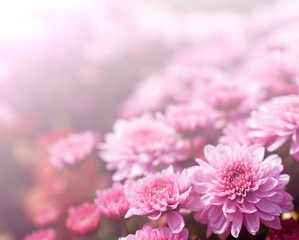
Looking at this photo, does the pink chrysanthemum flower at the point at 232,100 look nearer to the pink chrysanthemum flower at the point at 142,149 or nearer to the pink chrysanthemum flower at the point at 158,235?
the pink chrysanthemum flower at the point at 142,149

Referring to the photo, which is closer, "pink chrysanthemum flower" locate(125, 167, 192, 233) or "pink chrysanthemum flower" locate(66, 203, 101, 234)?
"pink chrysanthemum flower" locate(125, 167, 192, 233)

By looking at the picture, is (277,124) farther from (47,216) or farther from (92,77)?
(92,77)

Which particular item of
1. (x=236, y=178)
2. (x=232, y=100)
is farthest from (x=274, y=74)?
(x=236, y=178)

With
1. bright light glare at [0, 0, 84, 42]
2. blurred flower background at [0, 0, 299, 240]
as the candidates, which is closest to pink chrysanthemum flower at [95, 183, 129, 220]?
blurred flower background at [0, 0, 299, 240]

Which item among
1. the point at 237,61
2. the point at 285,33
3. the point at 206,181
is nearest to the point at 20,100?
the point at 237,61

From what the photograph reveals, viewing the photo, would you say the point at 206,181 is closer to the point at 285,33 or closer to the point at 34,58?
the point at 285,33

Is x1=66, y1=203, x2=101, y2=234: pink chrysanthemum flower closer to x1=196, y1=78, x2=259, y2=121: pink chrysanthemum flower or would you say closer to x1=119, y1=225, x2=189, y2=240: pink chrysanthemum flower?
x1=119, y1=225, x2=189, y2=240: pink chrysanthemum flower
